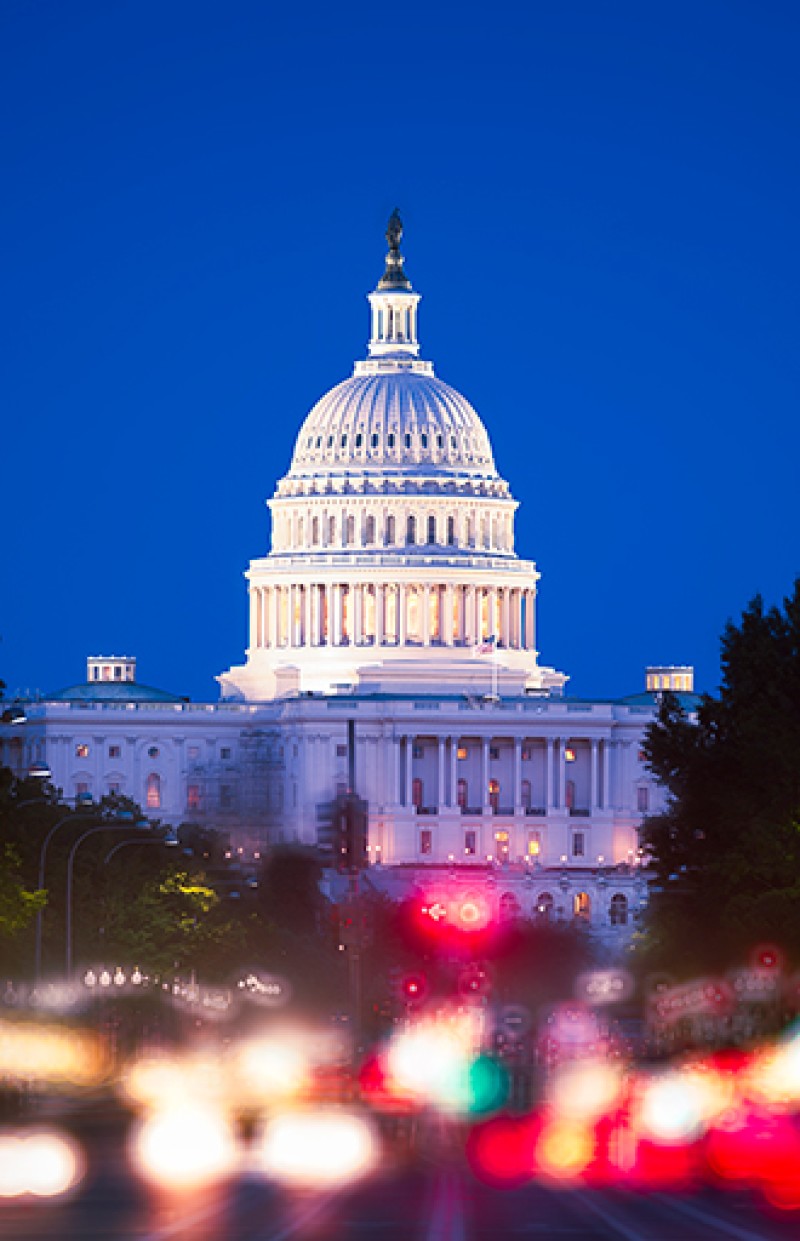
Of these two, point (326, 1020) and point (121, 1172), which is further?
point (326, 1020)

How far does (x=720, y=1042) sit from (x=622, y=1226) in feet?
194

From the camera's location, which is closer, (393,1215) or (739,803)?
(393,1215)

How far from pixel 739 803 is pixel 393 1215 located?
61.6 meters

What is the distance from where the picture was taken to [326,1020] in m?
170

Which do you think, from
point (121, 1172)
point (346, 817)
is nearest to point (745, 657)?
point (346, 817)

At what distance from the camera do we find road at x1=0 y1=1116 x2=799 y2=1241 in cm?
5572

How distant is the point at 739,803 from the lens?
120 m

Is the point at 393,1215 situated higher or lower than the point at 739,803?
lower

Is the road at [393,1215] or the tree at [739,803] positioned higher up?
the tree at [739,803]

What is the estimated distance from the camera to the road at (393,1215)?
5572 cm

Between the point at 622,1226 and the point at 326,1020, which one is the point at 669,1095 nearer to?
the point at 622,1226

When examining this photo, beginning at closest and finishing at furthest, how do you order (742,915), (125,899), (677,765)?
(742,915)
(677,765)
(125,899)

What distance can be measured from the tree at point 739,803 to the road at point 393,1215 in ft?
154

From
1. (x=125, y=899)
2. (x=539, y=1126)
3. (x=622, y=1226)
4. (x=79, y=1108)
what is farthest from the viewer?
(x=125, y=899)
